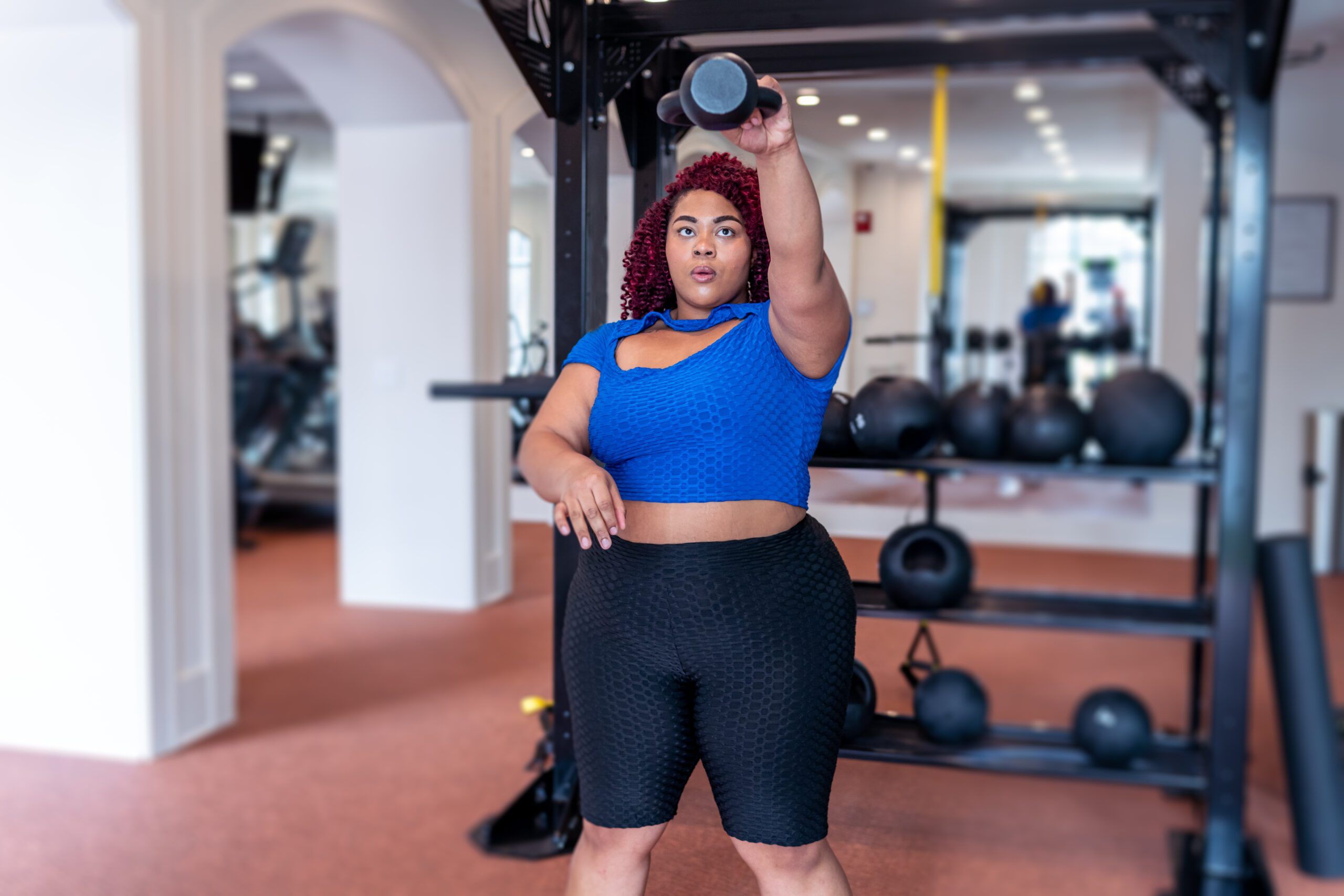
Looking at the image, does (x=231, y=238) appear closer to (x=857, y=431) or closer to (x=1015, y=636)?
(x=1015, y=636)

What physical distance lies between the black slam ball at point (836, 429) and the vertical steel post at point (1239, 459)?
1.04m

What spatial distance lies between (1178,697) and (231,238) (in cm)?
756

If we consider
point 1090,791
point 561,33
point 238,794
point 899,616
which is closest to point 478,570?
point 899,616

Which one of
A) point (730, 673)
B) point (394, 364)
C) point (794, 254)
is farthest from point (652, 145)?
point (394, 364)

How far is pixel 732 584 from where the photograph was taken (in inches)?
37.8

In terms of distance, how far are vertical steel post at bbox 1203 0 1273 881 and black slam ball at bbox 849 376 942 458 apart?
0.57 meters

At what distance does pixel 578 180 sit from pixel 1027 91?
6.26 m

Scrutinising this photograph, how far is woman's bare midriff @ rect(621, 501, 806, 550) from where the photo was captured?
3.15 feet

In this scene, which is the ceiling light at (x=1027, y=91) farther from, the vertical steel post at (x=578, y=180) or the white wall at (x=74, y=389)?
the vertical steel post at (x=578, y=180)

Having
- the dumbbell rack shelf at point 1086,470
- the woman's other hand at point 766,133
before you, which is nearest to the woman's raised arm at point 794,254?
the woman's other hand at point 766,133

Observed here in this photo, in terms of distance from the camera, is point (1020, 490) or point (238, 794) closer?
point (238, 794)

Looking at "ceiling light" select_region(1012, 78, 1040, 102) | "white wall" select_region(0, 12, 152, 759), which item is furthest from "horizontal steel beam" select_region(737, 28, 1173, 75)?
"ceiling light" select_region(1012, 78, 1040, 102)

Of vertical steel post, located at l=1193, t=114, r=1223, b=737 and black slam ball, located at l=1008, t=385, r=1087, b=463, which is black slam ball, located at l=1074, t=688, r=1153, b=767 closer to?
vertical steel post, located at l=1193, t=114, r=1223, b=737

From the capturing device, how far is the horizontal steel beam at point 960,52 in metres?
1.08
